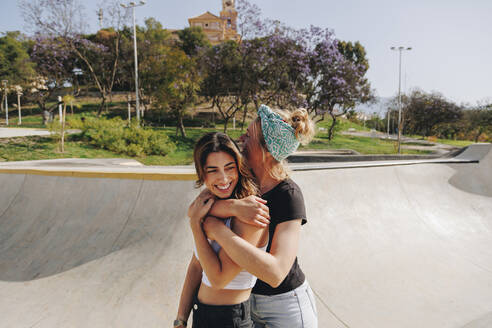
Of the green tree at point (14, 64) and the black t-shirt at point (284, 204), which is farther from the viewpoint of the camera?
the green tree at point (14, 64)

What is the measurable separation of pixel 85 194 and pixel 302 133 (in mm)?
4358

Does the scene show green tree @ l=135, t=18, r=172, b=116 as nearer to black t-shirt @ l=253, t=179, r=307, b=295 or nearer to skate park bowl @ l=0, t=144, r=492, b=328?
skate park bowl @ l=0, t=144, r=492, b=328

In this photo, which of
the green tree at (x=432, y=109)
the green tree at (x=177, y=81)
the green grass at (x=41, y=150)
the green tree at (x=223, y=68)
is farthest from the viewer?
the green tree at (x=432, y=109)

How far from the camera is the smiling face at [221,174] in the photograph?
1233 millimetres

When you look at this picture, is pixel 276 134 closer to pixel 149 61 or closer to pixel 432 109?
pixel 149 61

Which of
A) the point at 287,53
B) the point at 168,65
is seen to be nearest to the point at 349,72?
the point at 287,53

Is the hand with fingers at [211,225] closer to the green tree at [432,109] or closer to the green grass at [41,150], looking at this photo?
the green grass at [41,150]

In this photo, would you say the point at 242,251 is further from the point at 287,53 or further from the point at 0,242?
the point at 287,53

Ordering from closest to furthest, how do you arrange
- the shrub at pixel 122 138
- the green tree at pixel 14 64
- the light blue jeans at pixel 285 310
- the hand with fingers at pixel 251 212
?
1. the hand with fingers at pixel 251 212
2. the light blue jeans at pixel 285 310
3. the shrub at pixel 122 138
4. the green tree at pixel 14 64

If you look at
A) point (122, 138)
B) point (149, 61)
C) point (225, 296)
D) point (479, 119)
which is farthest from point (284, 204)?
point (479, 119)

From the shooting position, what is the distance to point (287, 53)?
77.8ft

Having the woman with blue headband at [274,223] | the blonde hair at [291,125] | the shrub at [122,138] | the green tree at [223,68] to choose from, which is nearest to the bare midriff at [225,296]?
the woman with blue headband at [274,223]

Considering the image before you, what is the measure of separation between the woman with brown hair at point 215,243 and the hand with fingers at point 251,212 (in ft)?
0.15

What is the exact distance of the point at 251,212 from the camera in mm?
1110
